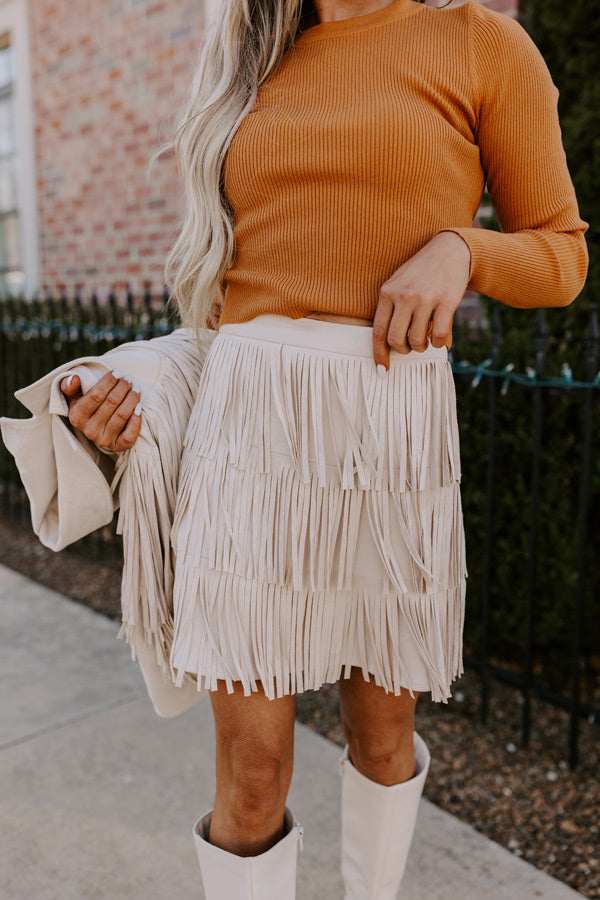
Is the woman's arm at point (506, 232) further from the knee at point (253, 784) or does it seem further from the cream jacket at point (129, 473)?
the knee at point (253, 784)

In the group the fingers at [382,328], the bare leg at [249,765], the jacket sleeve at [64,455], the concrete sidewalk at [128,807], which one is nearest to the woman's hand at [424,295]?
the fingers at [382,328]

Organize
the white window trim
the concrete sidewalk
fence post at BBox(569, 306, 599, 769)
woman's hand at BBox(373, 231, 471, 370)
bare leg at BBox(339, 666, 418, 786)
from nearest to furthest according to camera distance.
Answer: woman's hand at BBox(373, 231, 471, 370) → bare leg at BBox(339, 666, 418, 786) → the concrete sidewalk → fence post at BBox(569, 306, 599, 769) → the white window trim

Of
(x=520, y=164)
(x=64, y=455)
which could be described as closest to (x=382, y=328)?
(x=520, y=164)

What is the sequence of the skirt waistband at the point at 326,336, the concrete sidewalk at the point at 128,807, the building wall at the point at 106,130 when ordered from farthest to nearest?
the building wall at the point at 106,130
the concrete sidewalk at the point at 128,807
the skirt waistband at the point at 326,336

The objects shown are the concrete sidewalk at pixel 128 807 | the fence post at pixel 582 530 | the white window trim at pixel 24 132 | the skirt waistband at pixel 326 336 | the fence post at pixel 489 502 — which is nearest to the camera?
the skirt waistband at pixel 326 336

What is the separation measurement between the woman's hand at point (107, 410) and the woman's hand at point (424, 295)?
443mm

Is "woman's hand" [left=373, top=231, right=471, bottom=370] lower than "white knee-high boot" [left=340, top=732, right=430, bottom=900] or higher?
higher

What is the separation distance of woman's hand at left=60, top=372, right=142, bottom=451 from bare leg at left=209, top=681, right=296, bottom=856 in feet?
1.52

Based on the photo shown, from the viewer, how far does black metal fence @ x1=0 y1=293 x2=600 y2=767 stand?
8.02 ft

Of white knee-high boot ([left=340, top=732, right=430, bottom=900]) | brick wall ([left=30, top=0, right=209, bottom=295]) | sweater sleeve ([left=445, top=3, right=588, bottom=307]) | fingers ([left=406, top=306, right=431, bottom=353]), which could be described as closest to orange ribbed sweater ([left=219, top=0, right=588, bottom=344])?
sweater sleeve ([left=445, top=3, right=588, bottom=307])

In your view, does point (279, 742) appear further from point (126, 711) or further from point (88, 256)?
point (88, 256)

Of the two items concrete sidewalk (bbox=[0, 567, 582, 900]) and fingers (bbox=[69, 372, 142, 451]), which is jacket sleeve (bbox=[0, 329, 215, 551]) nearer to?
fingers (bbox=[69, 372, 142, 451])

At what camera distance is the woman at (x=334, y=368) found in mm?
1252

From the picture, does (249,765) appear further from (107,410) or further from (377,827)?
(107,410)
